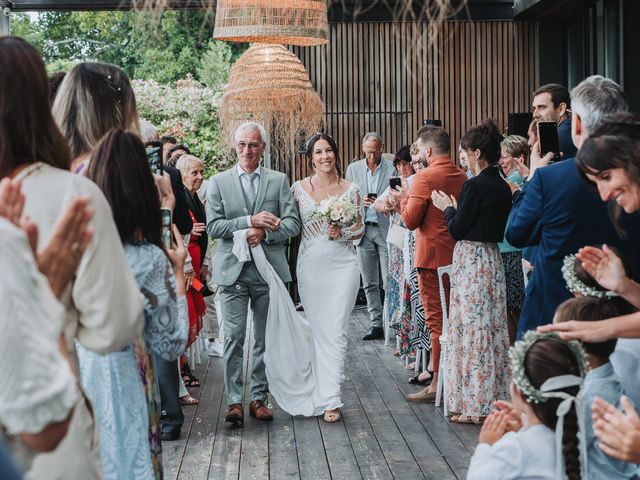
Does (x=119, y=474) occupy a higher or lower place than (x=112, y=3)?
lower


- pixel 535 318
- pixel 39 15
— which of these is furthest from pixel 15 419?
pixel 39 15

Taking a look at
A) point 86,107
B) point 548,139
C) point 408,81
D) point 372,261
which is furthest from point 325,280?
point 408,81

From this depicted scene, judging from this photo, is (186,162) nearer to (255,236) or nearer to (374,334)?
(255,236)

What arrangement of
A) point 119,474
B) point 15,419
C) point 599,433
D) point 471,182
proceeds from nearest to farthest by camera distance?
point 15,419 → point 599,433 → point 119,474 → point 471,182

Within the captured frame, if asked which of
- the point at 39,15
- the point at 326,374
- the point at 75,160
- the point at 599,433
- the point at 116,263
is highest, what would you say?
the point at 39,15

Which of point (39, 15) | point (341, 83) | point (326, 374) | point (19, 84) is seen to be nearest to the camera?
point (19, 84)

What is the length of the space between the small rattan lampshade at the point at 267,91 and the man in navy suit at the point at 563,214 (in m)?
5.31

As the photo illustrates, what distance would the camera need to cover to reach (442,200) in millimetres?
6098

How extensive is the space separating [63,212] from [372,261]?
26.1 feet

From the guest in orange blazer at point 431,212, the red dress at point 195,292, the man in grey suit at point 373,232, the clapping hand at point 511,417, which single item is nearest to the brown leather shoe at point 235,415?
the red dress at point 195,292

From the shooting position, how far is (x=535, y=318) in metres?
3.95

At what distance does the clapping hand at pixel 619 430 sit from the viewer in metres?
2.32

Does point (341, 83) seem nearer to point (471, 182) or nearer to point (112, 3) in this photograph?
point (112, 3)

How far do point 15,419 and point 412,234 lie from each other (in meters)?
6.14
